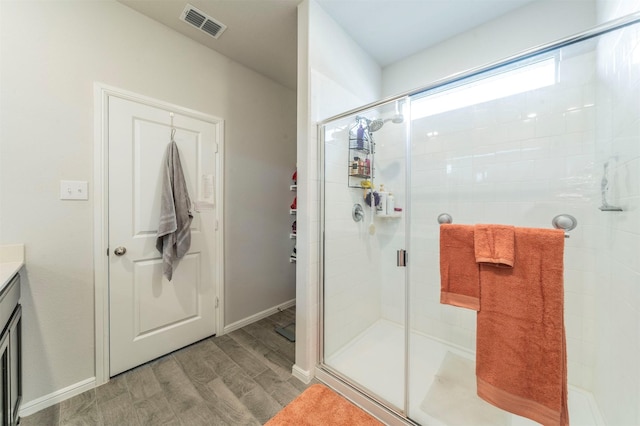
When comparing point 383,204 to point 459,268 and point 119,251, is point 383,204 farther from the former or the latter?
point 119,251

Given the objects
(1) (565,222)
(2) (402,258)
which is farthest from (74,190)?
(1) (565,222)

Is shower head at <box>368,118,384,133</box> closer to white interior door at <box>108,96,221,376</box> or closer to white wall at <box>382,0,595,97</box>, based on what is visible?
white wall at <box>382,0,595,97</box>

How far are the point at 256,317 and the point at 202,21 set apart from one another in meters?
2.71

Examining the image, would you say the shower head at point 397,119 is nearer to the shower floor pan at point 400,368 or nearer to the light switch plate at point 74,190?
the shower floor pan at point 400,368

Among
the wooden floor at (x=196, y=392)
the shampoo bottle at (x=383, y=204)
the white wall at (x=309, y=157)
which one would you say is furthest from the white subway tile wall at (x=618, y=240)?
the wooden floor at (x=196, y=392)

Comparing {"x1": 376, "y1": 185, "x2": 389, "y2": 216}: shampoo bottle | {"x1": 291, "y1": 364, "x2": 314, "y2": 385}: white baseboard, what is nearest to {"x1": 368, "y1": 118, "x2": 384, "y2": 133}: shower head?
{"x1": 376, "y1": 185, "x2": 389, "y2": 216}: shampoo bottle

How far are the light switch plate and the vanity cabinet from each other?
0.50m

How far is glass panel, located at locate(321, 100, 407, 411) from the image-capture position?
175 cm

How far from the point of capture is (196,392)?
152 cm

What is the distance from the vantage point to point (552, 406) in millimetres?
888

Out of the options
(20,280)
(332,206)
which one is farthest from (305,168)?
(20,280)

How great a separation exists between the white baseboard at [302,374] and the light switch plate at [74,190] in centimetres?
184

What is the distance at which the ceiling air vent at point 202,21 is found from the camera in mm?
1736

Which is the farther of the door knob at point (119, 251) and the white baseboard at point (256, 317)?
the white baseboard at point (256, 317)
